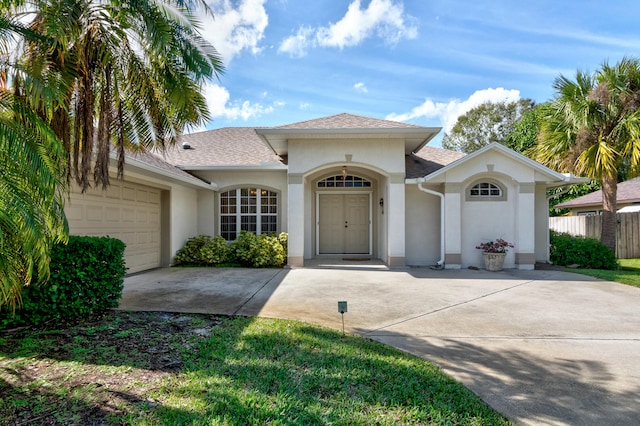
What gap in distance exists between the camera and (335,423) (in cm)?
258

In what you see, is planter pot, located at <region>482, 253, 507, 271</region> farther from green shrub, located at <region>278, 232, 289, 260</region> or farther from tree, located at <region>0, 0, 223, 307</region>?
tree, located at <region>0, 0, 223, 307</region>

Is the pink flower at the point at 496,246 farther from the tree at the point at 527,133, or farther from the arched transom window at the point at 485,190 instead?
the tree at the point at 527,133

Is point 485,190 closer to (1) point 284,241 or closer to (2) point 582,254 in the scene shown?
(2) point 582,254

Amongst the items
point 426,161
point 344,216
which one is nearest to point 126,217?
point 344,216

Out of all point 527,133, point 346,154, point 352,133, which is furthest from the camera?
point 527,133

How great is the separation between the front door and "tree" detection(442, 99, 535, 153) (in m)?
24.2

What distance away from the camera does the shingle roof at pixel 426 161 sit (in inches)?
475

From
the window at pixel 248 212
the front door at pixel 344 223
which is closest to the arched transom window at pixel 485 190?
the front door at pixel 344 223

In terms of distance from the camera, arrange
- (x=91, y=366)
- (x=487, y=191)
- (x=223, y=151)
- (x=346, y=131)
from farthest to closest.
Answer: (x=223, y=151) < (x=487, y=191) < (x=346, y=131) < (x=91, y=366)

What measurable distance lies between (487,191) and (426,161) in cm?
272

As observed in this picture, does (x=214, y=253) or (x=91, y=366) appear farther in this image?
(x=214, y=253)

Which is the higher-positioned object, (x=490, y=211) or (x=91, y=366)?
(x=490, y=211)

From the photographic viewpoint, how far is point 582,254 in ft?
37.2

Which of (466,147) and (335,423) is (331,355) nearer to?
(335,423)
